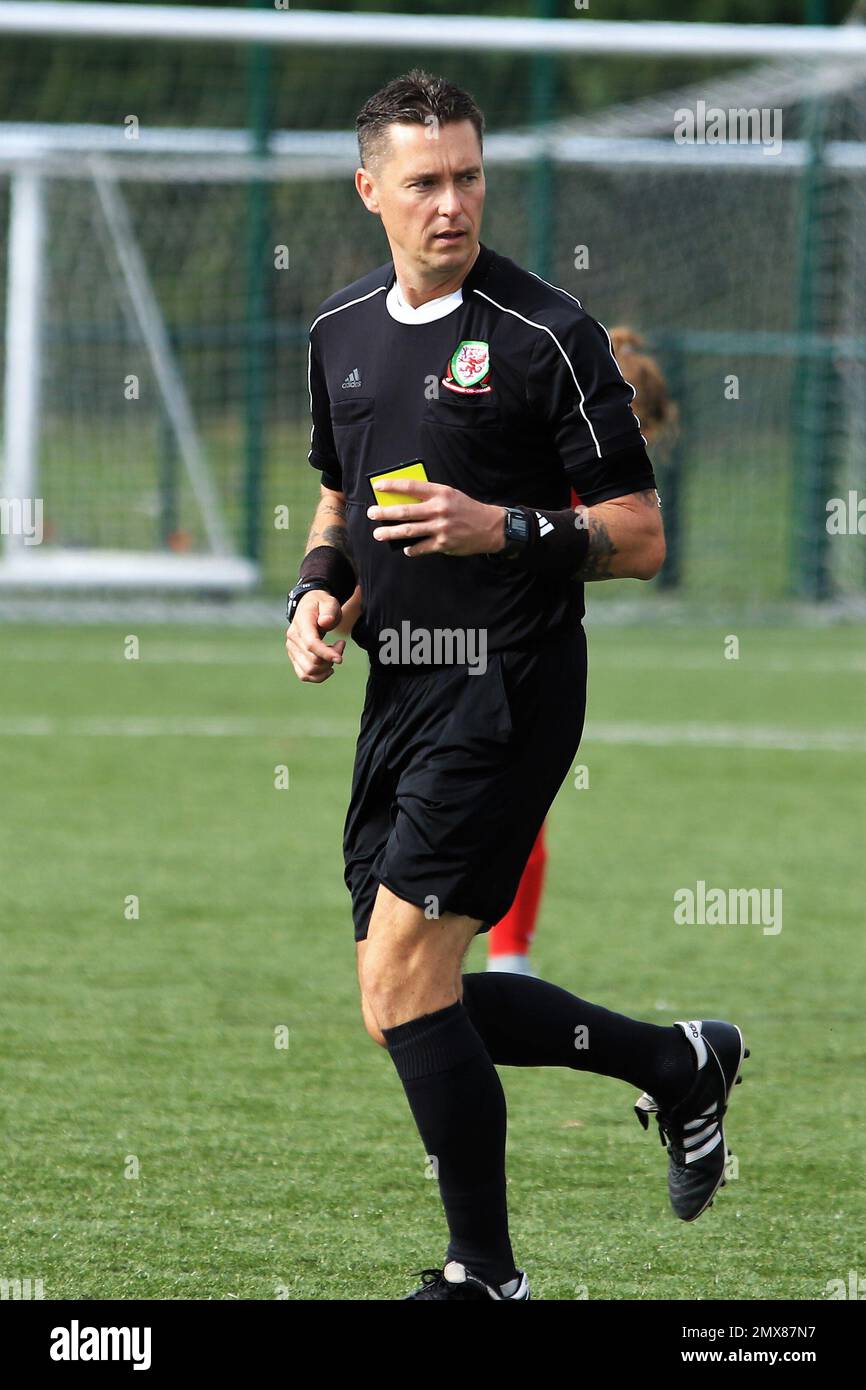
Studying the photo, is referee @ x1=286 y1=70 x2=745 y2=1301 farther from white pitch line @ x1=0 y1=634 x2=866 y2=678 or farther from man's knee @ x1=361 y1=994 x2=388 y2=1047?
white pitch line @ x1=0 y1=634 x2=866 y2=678

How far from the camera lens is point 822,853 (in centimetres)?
746

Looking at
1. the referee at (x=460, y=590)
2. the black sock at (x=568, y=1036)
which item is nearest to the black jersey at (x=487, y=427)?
the referee at (x=460, y=590)

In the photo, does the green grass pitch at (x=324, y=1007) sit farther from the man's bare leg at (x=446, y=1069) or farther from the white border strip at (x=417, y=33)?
the white border strip at (x=417, y=33)

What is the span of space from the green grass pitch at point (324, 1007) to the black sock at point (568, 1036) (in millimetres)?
299

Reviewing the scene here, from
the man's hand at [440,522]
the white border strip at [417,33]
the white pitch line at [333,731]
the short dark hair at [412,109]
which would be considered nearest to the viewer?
the man's hand at [440,522]

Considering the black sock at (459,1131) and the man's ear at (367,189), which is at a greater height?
the man's ear at (367,189)

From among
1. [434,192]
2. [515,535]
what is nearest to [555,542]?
[515,535]

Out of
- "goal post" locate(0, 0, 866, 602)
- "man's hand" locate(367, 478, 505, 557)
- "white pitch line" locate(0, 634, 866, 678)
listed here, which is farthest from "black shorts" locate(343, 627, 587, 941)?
"goal post" locate(0, 0, 866, 602)

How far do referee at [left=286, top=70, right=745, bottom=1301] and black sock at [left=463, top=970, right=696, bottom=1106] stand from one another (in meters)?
0.32

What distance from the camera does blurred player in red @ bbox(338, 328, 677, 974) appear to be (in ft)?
17.4

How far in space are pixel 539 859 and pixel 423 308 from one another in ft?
7.50

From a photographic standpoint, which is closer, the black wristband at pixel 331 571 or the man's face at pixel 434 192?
the man's face at pixel 434 192

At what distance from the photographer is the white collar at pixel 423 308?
334 centimetres
